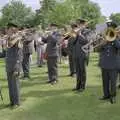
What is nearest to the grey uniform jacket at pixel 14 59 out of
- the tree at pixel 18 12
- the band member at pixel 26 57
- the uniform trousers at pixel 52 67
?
the uniform trousers at pixel 52 67

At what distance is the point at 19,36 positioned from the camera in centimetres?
1091

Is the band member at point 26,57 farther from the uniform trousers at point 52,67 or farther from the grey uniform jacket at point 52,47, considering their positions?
the grey uniform jacket at point 52,47

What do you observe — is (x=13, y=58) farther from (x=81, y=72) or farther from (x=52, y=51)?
(x=52, y=51)

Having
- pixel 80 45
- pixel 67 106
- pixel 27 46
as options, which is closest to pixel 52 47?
pixel 80 45

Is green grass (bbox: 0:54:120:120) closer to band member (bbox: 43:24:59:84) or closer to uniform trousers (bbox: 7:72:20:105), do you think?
uniform trousers (bbox: 7:72:20:105)

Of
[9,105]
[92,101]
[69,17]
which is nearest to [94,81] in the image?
[92,101]

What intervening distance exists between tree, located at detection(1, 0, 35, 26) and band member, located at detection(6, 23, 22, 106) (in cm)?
5665

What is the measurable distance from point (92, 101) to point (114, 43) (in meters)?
1.76

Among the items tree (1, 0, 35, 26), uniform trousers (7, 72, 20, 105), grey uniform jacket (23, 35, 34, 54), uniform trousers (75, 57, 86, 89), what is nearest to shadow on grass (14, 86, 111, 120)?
uniform trousers (75, 57, 86, 89)

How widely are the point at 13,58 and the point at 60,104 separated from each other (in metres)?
1.74

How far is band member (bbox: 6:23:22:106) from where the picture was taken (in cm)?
1089

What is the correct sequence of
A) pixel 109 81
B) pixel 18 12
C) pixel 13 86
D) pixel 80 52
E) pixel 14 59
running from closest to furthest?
1. pixel 14 59
2. pixel 13 86
3. pixel 109 81
4. pixel 80 52
5. pixel 18 12

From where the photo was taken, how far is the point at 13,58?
11.0 meters

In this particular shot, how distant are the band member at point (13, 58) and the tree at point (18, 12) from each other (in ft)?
186
